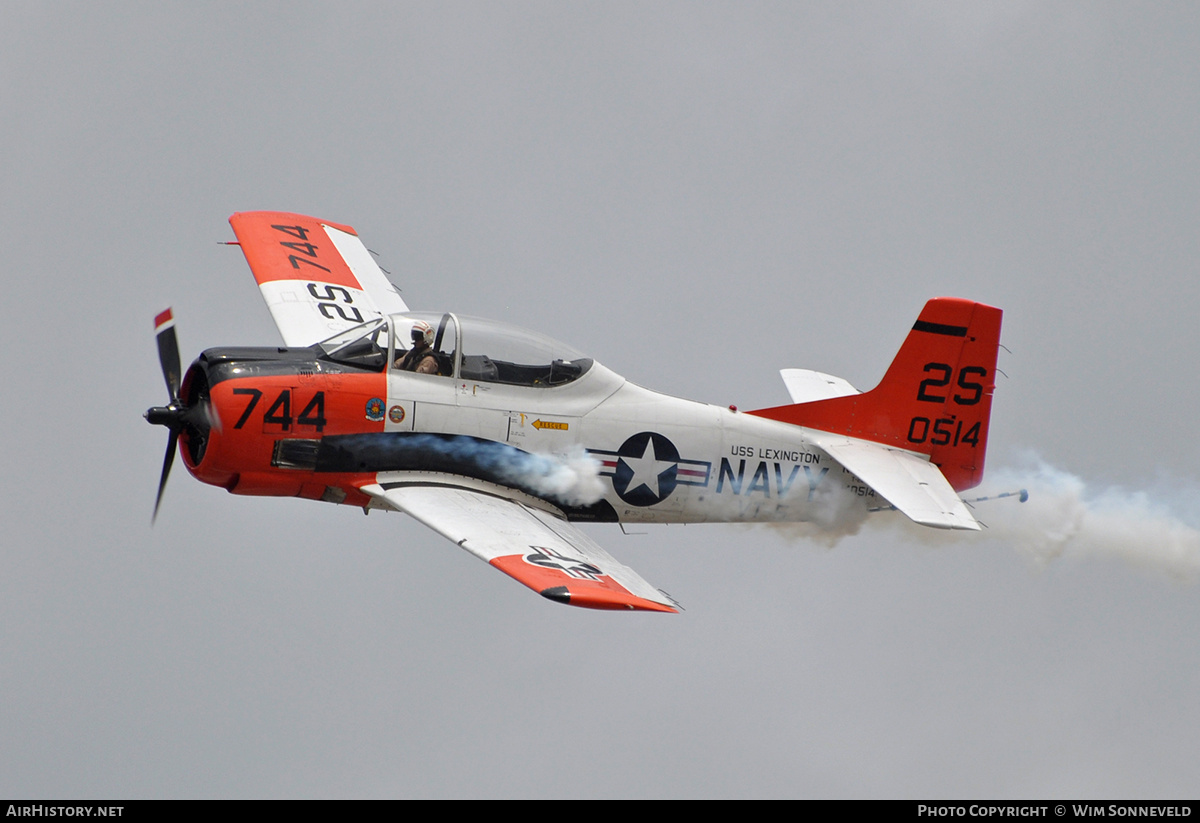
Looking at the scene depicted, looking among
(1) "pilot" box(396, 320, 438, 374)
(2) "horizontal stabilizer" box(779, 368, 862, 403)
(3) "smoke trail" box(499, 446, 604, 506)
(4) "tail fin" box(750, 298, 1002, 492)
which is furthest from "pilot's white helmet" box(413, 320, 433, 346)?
(4) "tail fin" box(750, 298, 1002, 492)

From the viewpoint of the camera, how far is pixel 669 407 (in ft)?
58.9

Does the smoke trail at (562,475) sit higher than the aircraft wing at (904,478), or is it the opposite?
the aircraft wing at (904,478)

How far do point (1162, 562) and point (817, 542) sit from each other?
14.0ft

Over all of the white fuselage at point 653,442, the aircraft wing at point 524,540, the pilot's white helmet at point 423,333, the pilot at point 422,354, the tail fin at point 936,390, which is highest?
the tail fin at point 936,390

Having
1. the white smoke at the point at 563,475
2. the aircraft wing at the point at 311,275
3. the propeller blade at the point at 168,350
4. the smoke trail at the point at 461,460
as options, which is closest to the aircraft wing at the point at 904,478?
the white smoke at the point at 563,475

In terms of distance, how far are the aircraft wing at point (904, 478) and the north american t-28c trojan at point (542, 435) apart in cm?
3

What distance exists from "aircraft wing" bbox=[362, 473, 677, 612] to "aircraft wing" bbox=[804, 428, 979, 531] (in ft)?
10.4

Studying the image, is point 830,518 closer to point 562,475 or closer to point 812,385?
point 812,385

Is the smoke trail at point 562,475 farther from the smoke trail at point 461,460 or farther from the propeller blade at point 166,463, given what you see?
the propeller blade at point 166,463

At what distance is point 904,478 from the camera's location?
59.7 ft

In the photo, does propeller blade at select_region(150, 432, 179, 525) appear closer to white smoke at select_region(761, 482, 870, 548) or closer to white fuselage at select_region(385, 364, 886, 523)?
white fuselage at select_region(385, 364, 886, 523)

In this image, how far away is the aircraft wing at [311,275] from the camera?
63.7 ft

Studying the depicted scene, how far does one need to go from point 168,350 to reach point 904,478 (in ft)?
25.7

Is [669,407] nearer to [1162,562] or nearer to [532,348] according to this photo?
[532,348]
